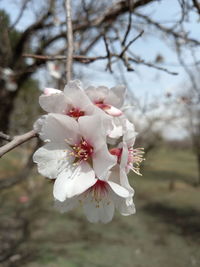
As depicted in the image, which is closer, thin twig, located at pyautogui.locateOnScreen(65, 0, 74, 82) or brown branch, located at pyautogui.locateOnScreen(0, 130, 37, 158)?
brown branch, located at pyautogui.locateOnScreen(0, 130, 37, 158)

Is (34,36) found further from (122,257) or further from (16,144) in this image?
(122,257)

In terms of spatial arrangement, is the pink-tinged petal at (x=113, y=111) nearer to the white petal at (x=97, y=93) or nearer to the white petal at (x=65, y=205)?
the white petal at (x=97, y=93)

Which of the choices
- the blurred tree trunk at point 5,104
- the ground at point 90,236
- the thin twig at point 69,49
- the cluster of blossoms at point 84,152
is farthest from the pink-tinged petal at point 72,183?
the ground at point 90,236

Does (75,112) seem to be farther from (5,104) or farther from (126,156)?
(5,104)

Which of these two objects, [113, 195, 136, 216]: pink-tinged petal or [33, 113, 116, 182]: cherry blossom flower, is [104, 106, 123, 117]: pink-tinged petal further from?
[113, 195, 136, 216]: pink-tinged petal

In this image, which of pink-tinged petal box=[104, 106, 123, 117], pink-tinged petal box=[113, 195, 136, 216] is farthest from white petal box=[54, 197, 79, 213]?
pink-tinged petal box=[104, 106, 123, 117]

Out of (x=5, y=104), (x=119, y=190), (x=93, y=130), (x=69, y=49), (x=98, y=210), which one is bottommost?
(x=5, y=104)

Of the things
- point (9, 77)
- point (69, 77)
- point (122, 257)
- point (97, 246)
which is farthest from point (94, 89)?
point (97, 246)

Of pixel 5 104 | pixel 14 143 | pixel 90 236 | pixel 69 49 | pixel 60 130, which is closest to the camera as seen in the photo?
pixel 14 143

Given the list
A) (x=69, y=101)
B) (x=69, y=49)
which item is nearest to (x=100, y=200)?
(x=69, y=101)
